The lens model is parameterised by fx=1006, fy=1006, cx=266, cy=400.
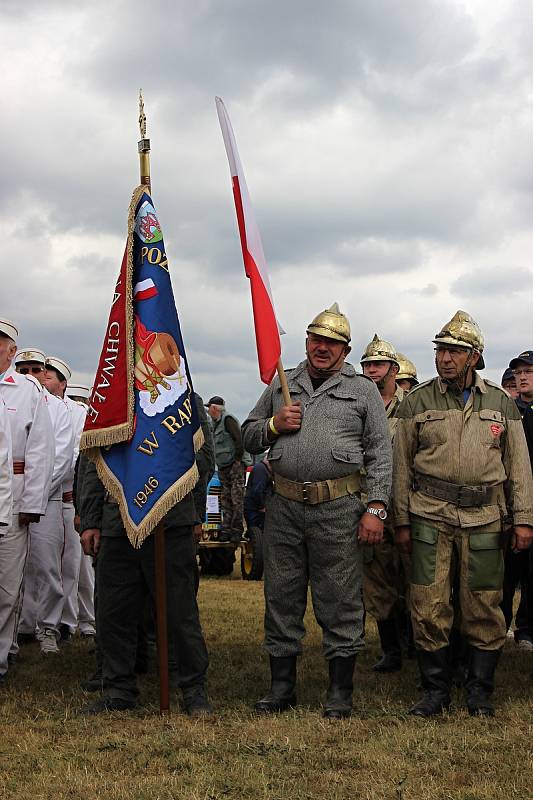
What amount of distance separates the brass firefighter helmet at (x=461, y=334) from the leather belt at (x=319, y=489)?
101 cm

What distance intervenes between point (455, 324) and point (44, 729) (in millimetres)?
3394

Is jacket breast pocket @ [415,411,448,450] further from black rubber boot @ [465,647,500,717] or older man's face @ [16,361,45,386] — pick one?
older man's face @ [16,361,45,386]

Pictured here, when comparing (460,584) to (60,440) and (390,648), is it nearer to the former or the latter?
(390,648)

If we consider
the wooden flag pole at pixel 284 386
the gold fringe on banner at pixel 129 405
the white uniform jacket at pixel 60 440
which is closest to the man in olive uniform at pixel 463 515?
the wooden flag pole at pixel 284 386

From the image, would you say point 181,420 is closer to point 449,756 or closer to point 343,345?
point 343,345

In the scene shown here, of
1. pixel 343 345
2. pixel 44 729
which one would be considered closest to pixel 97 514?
pixel 44 729

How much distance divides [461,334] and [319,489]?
51.3 inches

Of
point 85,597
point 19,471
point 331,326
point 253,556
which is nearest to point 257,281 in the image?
point 331,326

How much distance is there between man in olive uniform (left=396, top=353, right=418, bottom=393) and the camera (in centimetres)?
952

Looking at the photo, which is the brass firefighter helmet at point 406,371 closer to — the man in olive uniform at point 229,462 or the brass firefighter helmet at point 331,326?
the brass firefighter helmet at point 331,326

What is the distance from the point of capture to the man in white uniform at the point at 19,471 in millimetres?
6977

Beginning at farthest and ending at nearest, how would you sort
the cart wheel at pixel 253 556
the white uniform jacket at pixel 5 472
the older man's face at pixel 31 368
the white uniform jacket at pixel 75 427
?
the cart wheel at pixel 253 556
the older man's face at pixel 31 368
the white uniform jacket at pixel 75 427
the white uniform jacket at pixel 5 472

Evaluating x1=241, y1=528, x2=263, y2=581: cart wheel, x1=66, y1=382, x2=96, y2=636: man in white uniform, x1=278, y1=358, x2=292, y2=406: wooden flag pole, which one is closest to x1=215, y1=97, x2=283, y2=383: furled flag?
x1=278, y1=358, x2=292, y2=406: wooden flag pole

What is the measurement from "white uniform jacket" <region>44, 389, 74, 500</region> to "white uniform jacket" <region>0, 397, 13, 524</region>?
2.13 metres
